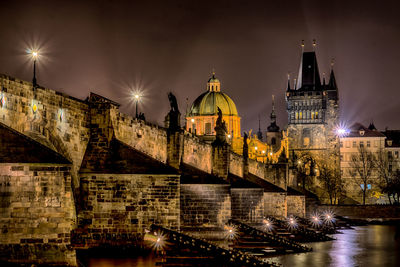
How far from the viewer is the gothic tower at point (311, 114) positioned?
435 feet

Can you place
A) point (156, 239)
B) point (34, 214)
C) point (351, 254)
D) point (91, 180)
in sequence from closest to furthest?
1. point (34, 214)
2. point (156, 239)
3. point (91, 180)
4. point (351, 254)

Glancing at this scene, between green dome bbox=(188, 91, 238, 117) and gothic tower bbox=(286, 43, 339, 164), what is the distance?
15.0 m

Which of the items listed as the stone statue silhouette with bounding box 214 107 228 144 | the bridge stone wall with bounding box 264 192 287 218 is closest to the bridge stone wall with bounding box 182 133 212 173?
the stone statue silhouette with bounding box 214 107 228 144

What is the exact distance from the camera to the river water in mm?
24375

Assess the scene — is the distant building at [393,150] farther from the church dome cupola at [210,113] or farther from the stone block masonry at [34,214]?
the stone block masonry at [34,214]

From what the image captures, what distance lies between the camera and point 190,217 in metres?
34.5

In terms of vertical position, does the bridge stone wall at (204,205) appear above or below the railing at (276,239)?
above

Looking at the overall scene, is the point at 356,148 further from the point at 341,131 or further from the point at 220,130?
the point at 220,130

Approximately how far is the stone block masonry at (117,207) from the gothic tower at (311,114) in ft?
351

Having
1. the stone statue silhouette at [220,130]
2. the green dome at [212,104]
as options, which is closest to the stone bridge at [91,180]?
the stone statue silhouette at [220,130]

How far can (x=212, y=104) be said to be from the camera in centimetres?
12769

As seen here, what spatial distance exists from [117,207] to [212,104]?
102m

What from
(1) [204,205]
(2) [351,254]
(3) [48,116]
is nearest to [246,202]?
(1) [204,205]

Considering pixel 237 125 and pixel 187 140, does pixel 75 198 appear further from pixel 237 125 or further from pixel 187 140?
pixel 237 125
